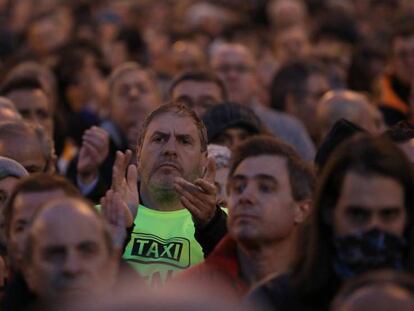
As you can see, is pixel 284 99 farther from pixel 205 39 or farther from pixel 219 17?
pixel 219 17

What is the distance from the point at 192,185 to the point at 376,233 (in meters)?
1.87

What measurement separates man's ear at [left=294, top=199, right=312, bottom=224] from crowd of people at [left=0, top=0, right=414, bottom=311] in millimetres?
10

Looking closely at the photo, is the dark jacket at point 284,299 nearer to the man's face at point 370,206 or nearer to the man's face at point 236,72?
the man's face at point 370,206

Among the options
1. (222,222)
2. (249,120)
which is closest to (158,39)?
(249,120)

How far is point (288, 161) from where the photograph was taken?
831 cm

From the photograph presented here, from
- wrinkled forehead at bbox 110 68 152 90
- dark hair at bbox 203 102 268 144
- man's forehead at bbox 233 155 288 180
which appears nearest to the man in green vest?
man's forehead at bbox 233 155 288 180

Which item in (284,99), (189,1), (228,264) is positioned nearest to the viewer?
(228,264)

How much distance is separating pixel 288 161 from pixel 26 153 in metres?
2.37

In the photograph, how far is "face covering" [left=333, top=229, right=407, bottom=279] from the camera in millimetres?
7043

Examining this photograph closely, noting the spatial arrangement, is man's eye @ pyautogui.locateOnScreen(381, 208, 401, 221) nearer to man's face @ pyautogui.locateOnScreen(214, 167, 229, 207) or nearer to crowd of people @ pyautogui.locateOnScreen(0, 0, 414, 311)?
crowd of people @ pyautogui.locateOnScreen(0, 0, 414, 311)

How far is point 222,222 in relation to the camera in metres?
8.98

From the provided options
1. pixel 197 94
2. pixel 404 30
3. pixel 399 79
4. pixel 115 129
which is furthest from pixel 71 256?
pixel 404 30

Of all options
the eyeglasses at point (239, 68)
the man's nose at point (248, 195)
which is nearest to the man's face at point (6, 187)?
the man's nose at point (248, 195)

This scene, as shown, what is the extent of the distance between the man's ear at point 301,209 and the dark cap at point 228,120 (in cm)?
304
